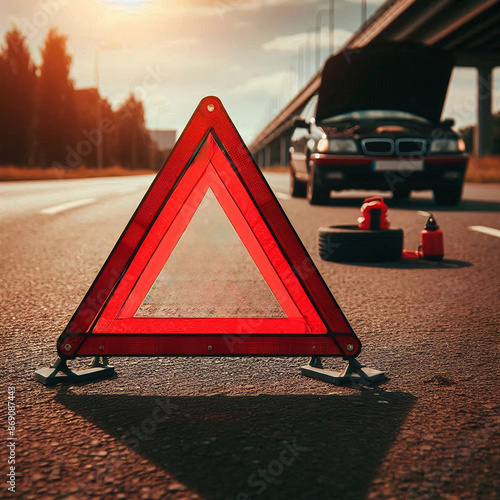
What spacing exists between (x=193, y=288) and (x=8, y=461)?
2691 millimetres

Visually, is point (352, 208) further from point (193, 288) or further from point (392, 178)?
point (193, 288)

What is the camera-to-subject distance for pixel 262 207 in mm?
2492

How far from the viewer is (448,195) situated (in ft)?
36.3

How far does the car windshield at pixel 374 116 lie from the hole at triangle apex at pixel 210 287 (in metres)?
4.34

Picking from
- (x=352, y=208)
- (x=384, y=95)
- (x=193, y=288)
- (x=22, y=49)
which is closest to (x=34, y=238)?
(x=193, y=288)

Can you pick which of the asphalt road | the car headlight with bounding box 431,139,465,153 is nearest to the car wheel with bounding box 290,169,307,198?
the car headlight with bounding box 431,139,465,153

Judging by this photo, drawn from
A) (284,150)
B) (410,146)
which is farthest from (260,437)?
(284,150)

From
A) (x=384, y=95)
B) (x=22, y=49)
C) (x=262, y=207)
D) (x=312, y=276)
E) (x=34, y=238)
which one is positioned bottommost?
(x=34, y=238)

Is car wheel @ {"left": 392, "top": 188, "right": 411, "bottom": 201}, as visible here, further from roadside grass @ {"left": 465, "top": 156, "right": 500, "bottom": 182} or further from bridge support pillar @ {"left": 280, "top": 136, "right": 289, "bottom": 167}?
bridge support pillar @ {"left": 280, "top": 136, "right": 289, "bottom": 167}

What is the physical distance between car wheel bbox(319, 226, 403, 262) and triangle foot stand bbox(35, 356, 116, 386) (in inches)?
138

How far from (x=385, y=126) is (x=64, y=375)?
29.0ft

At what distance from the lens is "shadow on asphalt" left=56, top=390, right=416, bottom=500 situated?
1702mm

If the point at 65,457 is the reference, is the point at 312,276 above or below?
above

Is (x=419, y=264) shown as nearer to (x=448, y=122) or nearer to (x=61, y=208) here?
(x=448, y=122)
